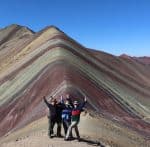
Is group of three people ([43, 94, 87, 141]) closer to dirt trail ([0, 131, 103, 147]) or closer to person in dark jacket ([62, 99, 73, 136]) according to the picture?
person in dark jacket ([62, 99, 73, 136])

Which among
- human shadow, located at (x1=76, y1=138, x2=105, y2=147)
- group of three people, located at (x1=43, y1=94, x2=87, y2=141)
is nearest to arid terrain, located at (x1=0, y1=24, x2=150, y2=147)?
human shadow, located at (x1=76, y1=138, x2=105, y2=147)

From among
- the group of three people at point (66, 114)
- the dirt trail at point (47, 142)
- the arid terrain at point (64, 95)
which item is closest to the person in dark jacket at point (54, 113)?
the group of three people at point (66, 114)

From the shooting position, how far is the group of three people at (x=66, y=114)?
83.4ft

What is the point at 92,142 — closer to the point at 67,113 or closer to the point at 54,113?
the point at 67,113

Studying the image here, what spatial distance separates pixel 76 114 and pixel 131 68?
7077cm

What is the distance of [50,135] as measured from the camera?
26844mm

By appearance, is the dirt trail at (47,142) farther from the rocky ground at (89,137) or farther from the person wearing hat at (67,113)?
the person wearing hat at (67,113)

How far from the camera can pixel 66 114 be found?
26.0 meters

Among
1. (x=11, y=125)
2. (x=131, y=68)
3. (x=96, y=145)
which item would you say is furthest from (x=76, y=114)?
(x=131, y=68)

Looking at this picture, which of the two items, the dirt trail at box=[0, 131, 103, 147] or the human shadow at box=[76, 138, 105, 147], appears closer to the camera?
the dirt trail at box=[0, 131, 103, 147]

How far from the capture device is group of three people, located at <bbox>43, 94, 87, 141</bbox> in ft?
83.4

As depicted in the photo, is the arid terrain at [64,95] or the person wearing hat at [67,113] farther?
the arid terrain at [64,95]

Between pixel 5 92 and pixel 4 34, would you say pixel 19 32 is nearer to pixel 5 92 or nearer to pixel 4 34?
pixel 4 34

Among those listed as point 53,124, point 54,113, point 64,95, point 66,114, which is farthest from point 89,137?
point 64,95
